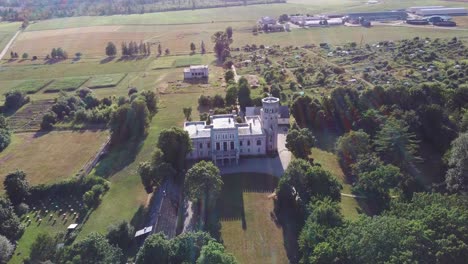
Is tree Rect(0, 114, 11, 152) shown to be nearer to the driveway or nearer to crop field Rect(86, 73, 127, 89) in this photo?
crop field Rect(86, 73, 127, 89)

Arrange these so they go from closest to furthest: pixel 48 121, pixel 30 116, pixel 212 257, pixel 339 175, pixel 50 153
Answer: pixel 212 257
pixel 339 175
pixel 50 153
pixel 48 121
pixel 30 116

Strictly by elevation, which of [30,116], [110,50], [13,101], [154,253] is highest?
[110,50]

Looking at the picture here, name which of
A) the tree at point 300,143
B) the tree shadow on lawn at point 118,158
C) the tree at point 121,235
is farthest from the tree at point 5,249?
the tree at point 300,143

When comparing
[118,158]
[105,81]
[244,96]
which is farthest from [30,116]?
[244,96]

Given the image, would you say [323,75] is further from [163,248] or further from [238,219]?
[163,248]

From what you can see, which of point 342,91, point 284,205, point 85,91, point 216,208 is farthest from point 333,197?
point 85,91

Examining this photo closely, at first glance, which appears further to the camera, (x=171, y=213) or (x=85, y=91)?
(x=85, y=91)

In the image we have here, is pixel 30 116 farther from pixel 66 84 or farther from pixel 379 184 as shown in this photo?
pixel 379 184

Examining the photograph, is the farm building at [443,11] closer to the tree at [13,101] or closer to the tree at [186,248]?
the tree at [13,101]
